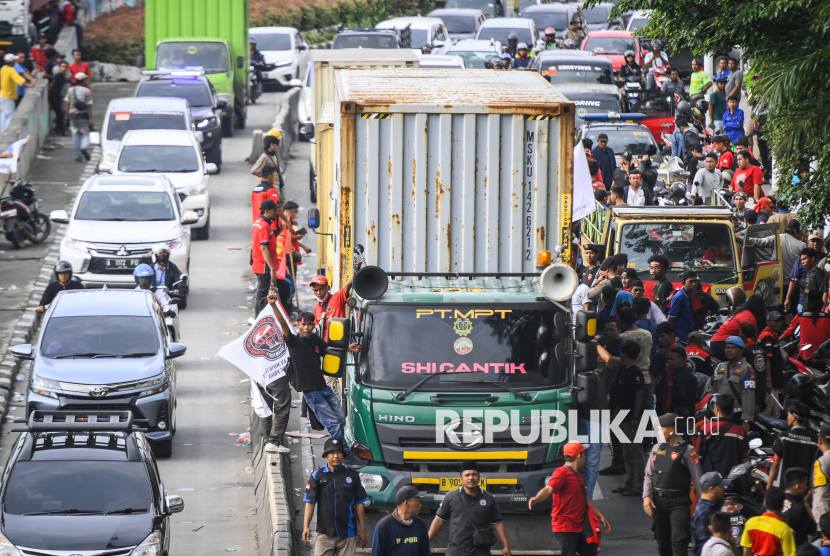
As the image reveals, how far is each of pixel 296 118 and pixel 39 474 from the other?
24248 millimetres

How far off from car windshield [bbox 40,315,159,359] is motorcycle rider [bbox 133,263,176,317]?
1.70 metres

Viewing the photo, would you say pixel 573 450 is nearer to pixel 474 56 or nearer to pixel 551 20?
pixel 474 56

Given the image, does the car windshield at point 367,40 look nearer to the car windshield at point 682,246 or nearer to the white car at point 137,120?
the white car at point 137,120

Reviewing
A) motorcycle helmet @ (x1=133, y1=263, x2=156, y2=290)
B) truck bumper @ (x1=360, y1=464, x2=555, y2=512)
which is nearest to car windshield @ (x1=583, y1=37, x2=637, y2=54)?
motorcycle helmet @ (x1=133, y1=263, x2=156, y2=290)

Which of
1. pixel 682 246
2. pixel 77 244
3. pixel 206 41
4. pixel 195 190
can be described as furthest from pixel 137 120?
pixel 682 246

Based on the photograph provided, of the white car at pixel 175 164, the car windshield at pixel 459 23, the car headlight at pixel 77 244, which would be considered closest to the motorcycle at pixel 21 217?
the white car at pixel 175 164

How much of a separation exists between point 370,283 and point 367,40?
24201mm

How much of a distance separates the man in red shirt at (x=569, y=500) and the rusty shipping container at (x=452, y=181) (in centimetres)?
260

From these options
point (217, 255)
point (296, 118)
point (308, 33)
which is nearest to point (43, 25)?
point (296, 118)

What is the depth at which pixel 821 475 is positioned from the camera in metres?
10.3

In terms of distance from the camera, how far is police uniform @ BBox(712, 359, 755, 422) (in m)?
12.7

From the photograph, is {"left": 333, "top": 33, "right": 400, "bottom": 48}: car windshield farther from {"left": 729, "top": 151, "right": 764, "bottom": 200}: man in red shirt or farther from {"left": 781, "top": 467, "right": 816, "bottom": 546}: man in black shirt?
{"left": 781, "top": 467, "right": 816, "bottom": 546}: man in black shirt

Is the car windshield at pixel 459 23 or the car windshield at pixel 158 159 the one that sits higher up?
the car windshield at pixel 459 23

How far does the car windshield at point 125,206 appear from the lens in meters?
20.6
